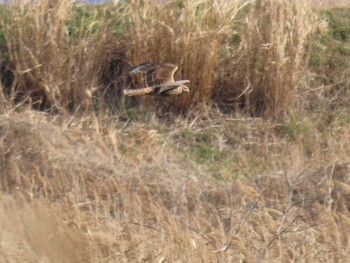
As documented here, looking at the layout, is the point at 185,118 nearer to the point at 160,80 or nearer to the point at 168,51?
the point at 168,51

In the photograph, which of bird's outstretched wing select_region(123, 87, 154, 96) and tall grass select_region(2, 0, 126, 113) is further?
tall grass select_region(2, 0, 126, 113)

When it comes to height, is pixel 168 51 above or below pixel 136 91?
below

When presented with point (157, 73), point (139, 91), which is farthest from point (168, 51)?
point (139, 91)

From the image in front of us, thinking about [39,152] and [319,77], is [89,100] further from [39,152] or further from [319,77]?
[319,77]

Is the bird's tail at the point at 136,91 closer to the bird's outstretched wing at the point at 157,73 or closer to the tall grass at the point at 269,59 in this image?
the bird's outstretched wing at the point at 157,73

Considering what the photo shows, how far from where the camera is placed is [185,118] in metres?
10.6

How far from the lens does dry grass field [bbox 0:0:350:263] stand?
7.76 meters

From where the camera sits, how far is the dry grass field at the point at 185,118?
25.5ft

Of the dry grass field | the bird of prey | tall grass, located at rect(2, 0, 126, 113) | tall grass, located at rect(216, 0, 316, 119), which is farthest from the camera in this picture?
tall grass, located at rect(216, 0, 316, 119)

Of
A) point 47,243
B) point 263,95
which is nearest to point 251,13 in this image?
point 263,95

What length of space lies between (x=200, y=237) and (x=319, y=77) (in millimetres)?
5005

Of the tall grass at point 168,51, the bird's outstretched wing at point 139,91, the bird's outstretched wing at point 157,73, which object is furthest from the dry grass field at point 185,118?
the bird's outstretched wing at point 139,91

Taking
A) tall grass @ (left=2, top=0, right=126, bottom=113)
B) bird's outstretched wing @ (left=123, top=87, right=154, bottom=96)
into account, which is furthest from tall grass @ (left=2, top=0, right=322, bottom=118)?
bird's outstretched wing @ (left=123, top=87, right=154, bottom=96)

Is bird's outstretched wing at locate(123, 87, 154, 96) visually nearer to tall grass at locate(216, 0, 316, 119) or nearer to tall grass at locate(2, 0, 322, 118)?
tall grass at locate(2, 0, 322, 118)
